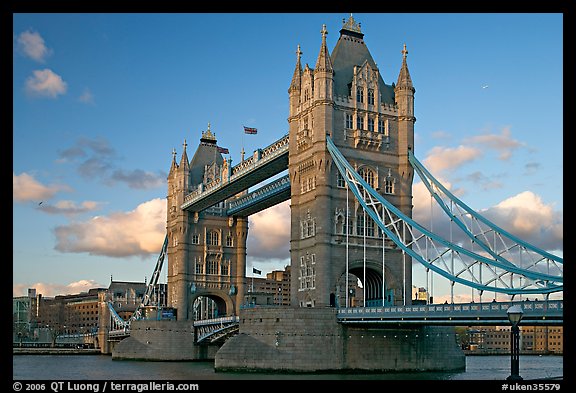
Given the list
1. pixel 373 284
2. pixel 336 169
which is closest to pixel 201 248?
pixel 373 284

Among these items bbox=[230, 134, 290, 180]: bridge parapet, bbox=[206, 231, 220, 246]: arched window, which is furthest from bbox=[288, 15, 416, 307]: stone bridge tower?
bbox=[206, 231, 220, 246]: arched window

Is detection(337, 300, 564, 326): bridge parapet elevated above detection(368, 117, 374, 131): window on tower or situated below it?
below

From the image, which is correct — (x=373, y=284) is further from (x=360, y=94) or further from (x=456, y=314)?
Result: (x=456, y=314)

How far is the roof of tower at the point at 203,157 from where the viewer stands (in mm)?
115688

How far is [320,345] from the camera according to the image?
6475 cm

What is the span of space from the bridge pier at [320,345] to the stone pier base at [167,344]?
34765 mm

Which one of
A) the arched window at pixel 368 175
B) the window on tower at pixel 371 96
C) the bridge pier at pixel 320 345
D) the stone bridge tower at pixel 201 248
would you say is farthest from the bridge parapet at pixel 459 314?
the stone bridge tower at pixel 201 248

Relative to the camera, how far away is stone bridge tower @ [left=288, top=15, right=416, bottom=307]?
71062 millimetres

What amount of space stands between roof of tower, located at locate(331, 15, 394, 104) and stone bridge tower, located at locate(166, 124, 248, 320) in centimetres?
3923

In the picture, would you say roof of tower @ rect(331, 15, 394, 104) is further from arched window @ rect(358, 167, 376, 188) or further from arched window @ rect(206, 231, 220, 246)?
arched window @ rect(206, 231, 220, 246)

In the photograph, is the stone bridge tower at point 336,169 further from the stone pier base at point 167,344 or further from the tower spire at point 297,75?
the stone pier base at point 167,344
